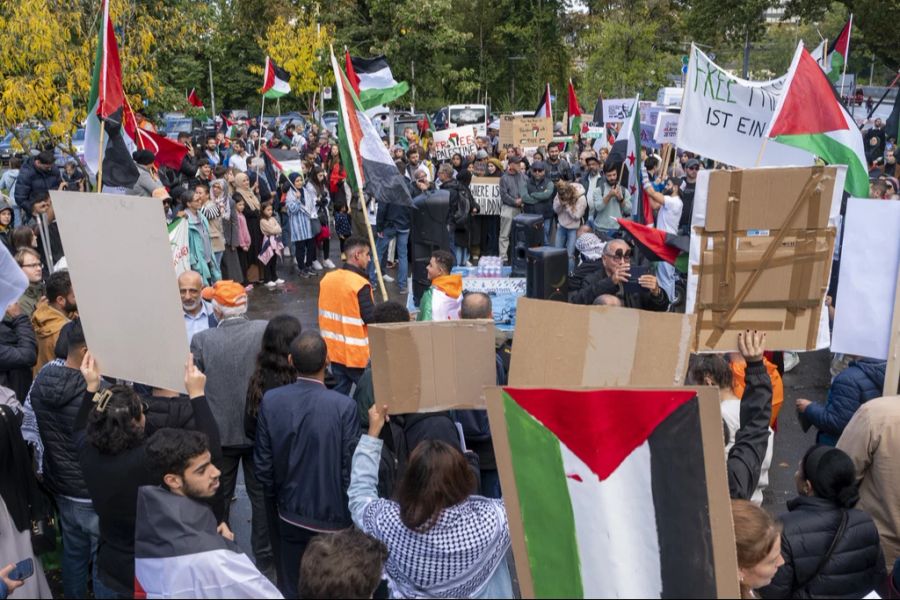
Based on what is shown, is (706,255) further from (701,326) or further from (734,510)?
(734,510)

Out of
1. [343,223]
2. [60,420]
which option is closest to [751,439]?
[60,420]

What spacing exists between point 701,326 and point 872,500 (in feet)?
3.74

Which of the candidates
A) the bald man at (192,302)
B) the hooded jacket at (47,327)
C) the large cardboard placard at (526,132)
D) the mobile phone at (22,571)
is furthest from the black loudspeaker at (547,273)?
the large cardboard placard at (526,132)

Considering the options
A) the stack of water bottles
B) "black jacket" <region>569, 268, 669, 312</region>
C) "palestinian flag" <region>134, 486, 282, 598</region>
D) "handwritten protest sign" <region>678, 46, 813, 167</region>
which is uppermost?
"handwritten protest sign" <region>678, 46, 813, 167</region>

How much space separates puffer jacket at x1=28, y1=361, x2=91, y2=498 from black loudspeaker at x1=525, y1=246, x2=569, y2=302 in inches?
157

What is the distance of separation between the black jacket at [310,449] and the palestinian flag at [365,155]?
126 inches

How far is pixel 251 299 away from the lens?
12.4 meters

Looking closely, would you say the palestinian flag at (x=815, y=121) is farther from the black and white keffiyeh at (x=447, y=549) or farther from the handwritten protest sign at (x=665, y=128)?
the handwritten protest sign at (x=665, y=128)

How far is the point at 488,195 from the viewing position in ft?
45.1

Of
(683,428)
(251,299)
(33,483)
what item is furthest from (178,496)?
(251,299)

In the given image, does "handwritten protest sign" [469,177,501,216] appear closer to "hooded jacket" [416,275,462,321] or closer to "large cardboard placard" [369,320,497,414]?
"hooded jacket" [416,275,462,321]

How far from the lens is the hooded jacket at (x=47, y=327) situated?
5.70 metres

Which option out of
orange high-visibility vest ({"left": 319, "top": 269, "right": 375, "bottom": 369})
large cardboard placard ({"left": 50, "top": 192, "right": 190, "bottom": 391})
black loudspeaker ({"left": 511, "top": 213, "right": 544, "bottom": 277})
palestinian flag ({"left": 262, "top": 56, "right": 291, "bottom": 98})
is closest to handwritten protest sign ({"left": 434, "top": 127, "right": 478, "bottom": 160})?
palestinian flag ({"left": 262, "top": 56, "right": 291, "bottom": 98})

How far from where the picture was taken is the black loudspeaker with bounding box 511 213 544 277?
9.68 meters
